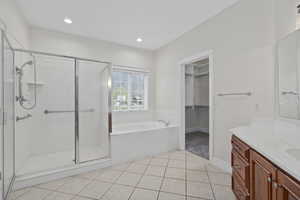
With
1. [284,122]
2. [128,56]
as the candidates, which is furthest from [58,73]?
[284,122]

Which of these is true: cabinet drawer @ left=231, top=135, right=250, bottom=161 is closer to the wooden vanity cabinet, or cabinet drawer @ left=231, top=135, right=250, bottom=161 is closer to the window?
the wooden vanity cabinet

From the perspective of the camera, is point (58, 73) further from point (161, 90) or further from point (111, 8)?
point (161, 90)

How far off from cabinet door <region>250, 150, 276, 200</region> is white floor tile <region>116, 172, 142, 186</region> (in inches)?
55.8

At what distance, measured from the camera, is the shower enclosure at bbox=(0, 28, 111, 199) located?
7.64 feet

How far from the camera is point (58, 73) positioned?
9.95 ft

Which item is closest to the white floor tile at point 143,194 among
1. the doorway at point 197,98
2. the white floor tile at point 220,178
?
the white floor tile at point 220,178

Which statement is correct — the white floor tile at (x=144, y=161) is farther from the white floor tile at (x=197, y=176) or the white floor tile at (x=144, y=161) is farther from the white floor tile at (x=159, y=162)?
the white floor tile at (x=197, y=176)

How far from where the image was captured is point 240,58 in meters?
2.13

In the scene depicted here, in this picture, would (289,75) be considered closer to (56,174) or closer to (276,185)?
(276,185)

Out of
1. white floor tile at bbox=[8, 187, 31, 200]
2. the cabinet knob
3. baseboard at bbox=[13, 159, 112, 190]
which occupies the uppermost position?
the cabinet knob

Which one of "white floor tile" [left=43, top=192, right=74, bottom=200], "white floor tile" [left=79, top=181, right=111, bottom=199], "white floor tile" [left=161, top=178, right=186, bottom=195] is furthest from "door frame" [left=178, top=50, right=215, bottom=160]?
"white floor tile" [left=43, top=192, right=74, bottom=200]

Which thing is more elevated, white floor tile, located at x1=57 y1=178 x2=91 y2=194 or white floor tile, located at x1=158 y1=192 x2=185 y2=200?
white floor tile, located at x1=158 y1=192 x2=185 y2=200

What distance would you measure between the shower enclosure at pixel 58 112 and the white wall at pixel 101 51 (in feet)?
0.98

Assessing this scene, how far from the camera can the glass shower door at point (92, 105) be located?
2.96 m
